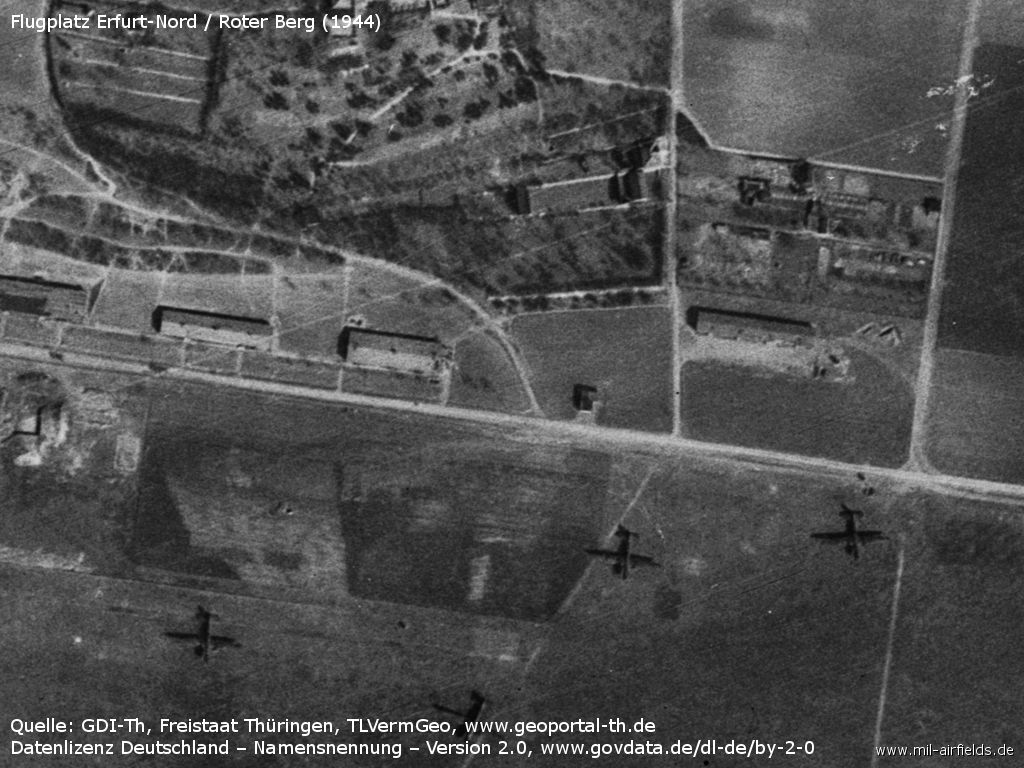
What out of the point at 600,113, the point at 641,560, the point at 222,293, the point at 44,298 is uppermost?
the point at 600,113

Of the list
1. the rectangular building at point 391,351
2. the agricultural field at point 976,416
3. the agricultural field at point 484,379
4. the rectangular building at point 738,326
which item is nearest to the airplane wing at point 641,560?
the agricultural field at point 484,379

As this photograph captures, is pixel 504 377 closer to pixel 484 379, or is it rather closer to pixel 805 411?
pixel 484 379

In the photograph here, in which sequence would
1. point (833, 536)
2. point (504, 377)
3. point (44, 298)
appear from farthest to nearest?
point (833, 536), point (504, 377), point (44, 298)

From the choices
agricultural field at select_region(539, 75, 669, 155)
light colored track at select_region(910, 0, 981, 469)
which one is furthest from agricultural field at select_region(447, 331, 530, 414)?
light colored track at select_region(910, 0, 981, 469)

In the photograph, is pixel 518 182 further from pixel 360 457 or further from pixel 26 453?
pixel 26 453

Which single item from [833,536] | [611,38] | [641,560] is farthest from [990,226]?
[641,560]

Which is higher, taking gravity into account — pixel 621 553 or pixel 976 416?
pixel 976 416

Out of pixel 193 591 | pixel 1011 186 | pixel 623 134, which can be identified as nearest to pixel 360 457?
pixel 193 591
